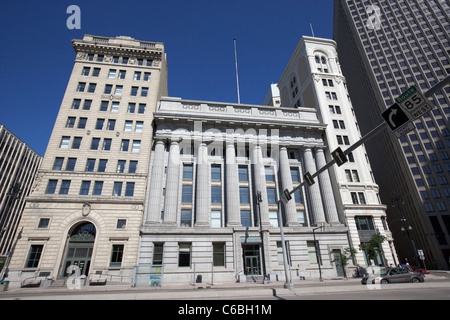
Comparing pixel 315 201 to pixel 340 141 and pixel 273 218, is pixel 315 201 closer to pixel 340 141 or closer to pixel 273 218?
pixel 273 218

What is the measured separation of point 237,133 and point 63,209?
26.8m

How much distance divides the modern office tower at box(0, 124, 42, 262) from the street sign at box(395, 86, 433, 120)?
100989mm

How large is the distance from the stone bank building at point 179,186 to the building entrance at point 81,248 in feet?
0.41

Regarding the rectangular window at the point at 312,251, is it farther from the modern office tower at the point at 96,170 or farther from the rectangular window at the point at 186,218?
the modern office tower at the point at 96,170

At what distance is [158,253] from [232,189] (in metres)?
13.3

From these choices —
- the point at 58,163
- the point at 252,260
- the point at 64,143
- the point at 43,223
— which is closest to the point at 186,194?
the point at 252,260

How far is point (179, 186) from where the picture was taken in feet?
112

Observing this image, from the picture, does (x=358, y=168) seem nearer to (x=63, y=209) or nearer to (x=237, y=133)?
(x=237, y=133)

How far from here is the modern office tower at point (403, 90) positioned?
64.4m

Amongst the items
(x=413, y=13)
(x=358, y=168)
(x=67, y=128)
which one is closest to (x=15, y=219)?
(x=67, y=128)

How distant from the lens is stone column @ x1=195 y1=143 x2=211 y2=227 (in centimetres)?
3158

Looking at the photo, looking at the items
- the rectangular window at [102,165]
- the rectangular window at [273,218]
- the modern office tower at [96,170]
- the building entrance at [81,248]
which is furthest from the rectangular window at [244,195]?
the building entrance at [81,248]

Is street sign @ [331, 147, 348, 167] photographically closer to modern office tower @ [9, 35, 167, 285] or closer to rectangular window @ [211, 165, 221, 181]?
rectangular window @ [211, 165, 221, 181]

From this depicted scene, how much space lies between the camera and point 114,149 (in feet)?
109
